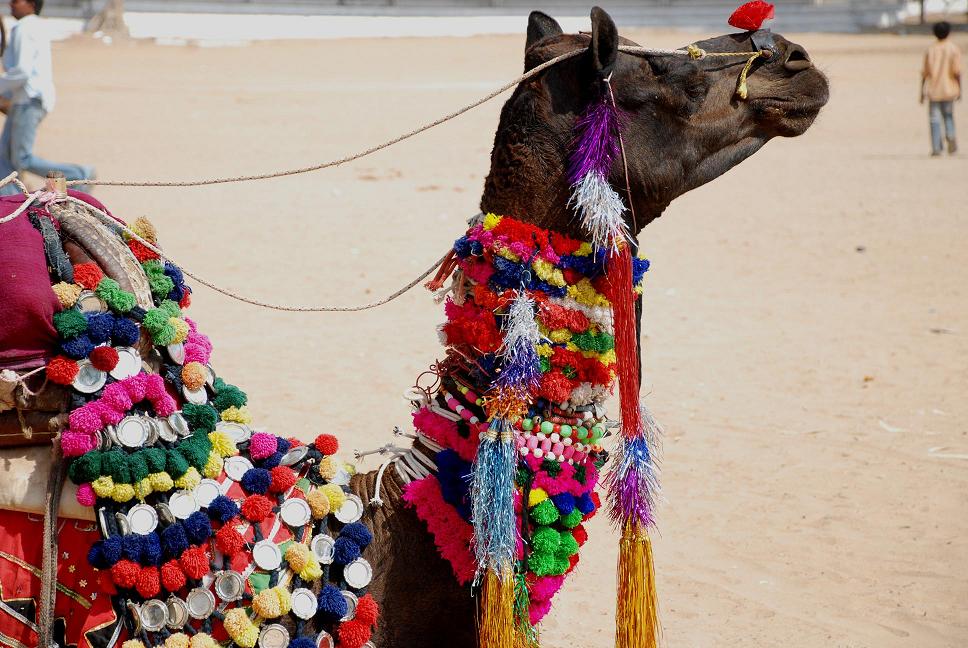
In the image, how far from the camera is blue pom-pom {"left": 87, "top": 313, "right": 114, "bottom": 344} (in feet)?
9.13

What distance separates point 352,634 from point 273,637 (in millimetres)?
201

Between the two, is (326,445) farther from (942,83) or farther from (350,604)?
(942,83)

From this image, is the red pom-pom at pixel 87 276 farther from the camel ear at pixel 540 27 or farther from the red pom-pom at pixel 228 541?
the camel ear at pixel 540 27

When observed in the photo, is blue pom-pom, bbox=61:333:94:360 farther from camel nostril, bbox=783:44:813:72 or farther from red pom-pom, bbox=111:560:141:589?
camel nostril, bbox=783:44:813:72

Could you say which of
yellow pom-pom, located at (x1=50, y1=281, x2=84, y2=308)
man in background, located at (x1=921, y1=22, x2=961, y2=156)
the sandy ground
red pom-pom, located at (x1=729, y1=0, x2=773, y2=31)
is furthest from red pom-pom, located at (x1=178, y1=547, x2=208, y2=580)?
man in background, located at (x1=921, y1=22, x2=961, y2=156)

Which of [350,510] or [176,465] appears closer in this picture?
[176,465]

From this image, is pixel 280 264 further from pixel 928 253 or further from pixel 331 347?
pixel 928 253

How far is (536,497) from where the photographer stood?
2809mm

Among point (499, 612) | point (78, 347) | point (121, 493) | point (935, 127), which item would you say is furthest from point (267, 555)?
point (935, 127)

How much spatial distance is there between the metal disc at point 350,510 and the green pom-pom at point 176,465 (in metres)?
0.43

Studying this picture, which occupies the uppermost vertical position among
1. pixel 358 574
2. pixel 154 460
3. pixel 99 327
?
pixel 99 327

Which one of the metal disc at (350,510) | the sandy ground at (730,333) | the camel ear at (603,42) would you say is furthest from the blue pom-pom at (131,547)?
the sandy ground at (730,333)

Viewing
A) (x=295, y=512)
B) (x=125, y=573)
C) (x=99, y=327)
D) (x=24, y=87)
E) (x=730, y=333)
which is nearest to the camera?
(x=125, y=573)

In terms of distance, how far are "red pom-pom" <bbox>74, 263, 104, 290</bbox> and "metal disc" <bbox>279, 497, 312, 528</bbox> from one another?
2.52 ft
